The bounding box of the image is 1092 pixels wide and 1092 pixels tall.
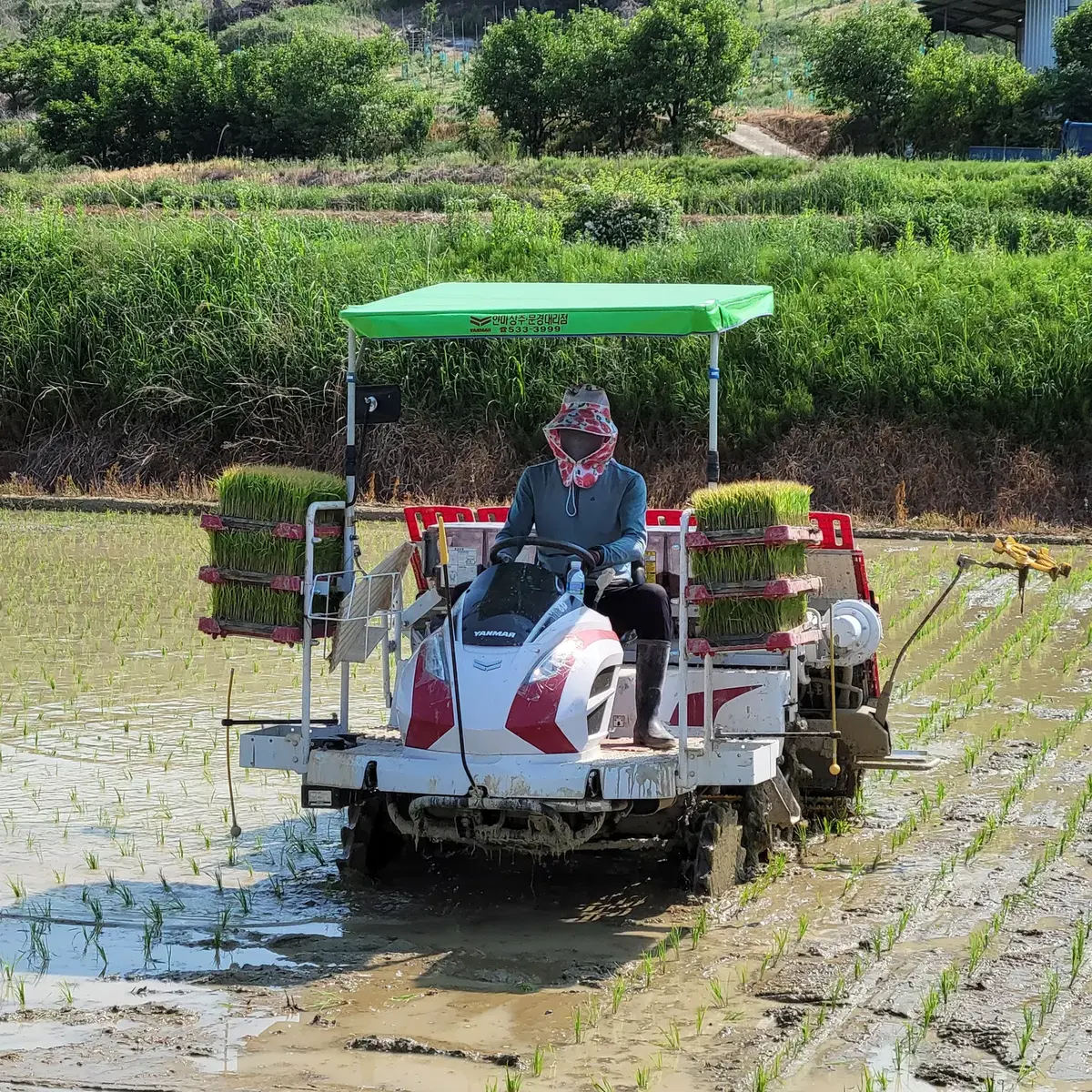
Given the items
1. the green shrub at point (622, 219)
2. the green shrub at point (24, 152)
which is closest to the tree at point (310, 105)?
the green shrub at point (24, 152)

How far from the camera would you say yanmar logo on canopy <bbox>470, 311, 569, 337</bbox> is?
6844 mm

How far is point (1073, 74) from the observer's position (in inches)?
1554

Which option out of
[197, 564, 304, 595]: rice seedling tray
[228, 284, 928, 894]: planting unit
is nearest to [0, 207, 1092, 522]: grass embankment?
[228, 284, 928, 894]: planting unit

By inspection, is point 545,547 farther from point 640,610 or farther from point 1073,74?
point 1073,74

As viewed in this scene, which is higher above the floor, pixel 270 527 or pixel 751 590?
pixel 270 527

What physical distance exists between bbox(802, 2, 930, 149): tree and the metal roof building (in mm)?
3079

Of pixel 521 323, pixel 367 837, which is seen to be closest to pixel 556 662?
pixel 367 837

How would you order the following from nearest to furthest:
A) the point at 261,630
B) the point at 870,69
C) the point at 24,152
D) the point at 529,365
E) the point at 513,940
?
the point at 513,940 < the point at 261,630 < the point at 529,365 < the point at 870,69 < the point at 24,152

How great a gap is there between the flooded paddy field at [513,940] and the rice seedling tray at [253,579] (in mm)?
1222

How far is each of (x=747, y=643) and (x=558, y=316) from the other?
1561 millimetres

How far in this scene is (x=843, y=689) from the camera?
8133 millimetres

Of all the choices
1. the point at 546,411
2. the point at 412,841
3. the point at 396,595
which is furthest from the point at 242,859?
the point at 546,411

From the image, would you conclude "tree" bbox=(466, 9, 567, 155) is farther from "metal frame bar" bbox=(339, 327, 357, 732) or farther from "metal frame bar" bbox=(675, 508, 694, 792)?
"metal frame bar" bbox=(675, 508, 694, 792)

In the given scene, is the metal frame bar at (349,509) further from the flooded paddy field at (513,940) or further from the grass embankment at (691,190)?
the grass embankment at (691,190)
